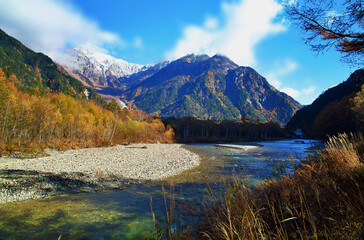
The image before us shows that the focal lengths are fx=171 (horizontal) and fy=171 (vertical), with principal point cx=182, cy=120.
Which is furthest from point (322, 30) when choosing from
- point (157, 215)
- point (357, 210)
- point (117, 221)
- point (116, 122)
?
point (116, 122)

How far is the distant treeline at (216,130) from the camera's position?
9376 cm

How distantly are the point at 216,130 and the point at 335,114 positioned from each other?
57.6 meters

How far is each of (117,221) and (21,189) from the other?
27.3 ft

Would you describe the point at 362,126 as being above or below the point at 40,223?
above

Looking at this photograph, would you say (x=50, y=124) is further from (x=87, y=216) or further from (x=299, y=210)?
(x=299, y=210)

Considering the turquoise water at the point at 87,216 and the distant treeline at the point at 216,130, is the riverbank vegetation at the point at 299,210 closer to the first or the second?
the turquoise water at the point at 87,216

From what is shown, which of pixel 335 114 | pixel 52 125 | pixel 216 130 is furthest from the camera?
pixel 216 130

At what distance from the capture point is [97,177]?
14133 mm

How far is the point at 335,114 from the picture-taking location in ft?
171

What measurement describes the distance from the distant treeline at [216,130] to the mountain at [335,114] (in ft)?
81.8

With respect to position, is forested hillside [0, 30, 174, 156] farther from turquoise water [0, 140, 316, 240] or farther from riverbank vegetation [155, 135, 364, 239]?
riverbank vegetation [155, 135, 364, 239]

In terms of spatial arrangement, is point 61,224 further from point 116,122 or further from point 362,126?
point 116,122

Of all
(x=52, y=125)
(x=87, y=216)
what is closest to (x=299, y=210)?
(x=87, y=216)

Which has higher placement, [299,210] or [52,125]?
[52,125]
